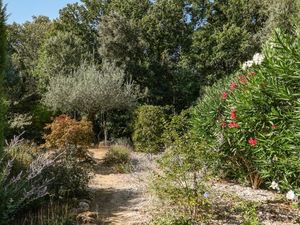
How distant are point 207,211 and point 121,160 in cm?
655

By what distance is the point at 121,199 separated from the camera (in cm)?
760

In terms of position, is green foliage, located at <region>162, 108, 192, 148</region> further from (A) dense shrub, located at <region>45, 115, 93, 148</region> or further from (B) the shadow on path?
(A) dense shrub, located at <region>45, 115, 93, 148</region>

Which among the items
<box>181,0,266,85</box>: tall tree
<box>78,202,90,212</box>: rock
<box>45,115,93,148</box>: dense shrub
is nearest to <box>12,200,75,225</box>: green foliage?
<box>78,202,90,212</box>: rock

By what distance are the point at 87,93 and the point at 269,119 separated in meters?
11.3

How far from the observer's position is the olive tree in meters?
16.8

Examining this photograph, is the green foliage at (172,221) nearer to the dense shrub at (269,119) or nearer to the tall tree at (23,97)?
the dense shrub at (269,119)

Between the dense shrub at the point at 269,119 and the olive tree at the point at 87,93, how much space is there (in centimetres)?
936

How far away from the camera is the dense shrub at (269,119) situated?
5938 mm

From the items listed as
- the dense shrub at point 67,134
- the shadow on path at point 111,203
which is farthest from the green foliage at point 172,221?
the dense shrub at point 67,134

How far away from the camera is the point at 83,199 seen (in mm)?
7172

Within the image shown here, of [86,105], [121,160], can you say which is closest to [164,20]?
[86,105]

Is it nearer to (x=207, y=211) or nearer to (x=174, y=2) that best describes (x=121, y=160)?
(x=207, y=211)

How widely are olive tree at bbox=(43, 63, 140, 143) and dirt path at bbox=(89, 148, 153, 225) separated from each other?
23.1 ft

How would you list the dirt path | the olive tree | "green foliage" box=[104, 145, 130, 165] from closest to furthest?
the dirt path → "green foliage" box=[104, 145, 130, 165] → the olive tree
